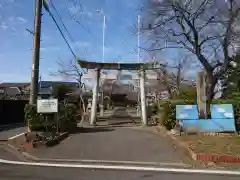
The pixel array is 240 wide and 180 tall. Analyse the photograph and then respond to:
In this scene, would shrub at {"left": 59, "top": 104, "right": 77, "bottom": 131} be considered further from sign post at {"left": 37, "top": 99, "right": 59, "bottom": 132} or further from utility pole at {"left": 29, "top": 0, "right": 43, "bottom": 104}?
utility pole at {"left": 29, "top": 0, "right": 43, "bottom": 104}

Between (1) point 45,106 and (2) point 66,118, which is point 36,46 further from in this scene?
(2) point 66,118

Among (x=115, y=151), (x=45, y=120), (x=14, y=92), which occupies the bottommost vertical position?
(x=115, y=151)

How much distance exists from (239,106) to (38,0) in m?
10.9

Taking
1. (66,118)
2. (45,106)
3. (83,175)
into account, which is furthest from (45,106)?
(83,175)

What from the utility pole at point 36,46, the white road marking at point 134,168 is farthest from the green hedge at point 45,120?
the white road marking at point 134,168

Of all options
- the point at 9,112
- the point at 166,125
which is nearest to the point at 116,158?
the point at 166,125

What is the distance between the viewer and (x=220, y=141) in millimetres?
13992

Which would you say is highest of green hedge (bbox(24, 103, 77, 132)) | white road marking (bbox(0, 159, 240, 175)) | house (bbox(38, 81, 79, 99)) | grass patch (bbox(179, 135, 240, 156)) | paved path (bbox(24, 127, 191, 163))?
house (bbox(38, 81, 79, 99))

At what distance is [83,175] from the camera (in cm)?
871

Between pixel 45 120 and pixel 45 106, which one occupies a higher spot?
pixel 45 106

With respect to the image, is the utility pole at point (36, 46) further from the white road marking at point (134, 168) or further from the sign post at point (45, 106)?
the white road marking at point (134, 168)

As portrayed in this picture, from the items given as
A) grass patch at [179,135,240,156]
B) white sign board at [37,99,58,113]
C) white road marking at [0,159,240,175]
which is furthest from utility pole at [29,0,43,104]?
grass patch at [179,135,240,156]

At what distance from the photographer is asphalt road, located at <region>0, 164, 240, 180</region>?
840 centimetres

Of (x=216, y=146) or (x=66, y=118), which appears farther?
(x=66, y=118)
